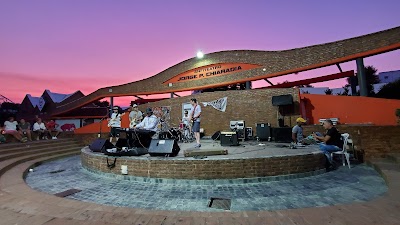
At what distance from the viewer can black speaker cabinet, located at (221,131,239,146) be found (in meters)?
8.96

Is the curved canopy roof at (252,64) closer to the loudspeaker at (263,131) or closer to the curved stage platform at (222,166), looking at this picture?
the loudspeaker at (263,131)

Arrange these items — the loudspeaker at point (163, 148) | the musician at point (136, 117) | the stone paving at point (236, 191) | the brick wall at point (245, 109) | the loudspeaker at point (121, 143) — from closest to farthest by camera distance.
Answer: the stone paving at point (236, 191) → the loudspeaker at point (163, 148) → the loudspeaker at point (121, 143) → the musician at point (136, 117) → the brick wall at point (245, 109)

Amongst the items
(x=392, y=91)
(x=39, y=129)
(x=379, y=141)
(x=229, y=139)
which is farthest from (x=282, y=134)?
(x=392, y=91)

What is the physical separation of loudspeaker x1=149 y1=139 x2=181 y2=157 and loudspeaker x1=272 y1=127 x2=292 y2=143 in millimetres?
6884

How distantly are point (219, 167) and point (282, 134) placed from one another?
6.87 m

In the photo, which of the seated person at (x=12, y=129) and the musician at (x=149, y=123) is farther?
the seated person at (x=12, y=129)

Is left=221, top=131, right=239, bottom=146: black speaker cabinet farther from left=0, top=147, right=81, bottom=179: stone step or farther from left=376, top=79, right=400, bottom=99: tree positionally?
left=376, top=79, right=400, bottom=99: tree

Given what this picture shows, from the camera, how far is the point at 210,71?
18766 millimetres

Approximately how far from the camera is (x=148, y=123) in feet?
23.1

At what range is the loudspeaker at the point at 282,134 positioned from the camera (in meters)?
10.8

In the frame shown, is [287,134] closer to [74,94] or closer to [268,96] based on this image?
[268,96]

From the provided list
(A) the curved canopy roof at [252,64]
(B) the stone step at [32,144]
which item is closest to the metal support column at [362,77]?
(A) the curved canopy roof at [252,64]

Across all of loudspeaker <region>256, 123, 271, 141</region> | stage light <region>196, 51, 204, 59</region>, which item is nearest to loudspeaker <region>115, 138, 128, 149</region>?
loudspeaker <region>256, 123, 271, 141</region>

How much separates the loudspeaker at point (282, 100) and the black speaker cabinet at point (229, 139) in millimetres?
4718
